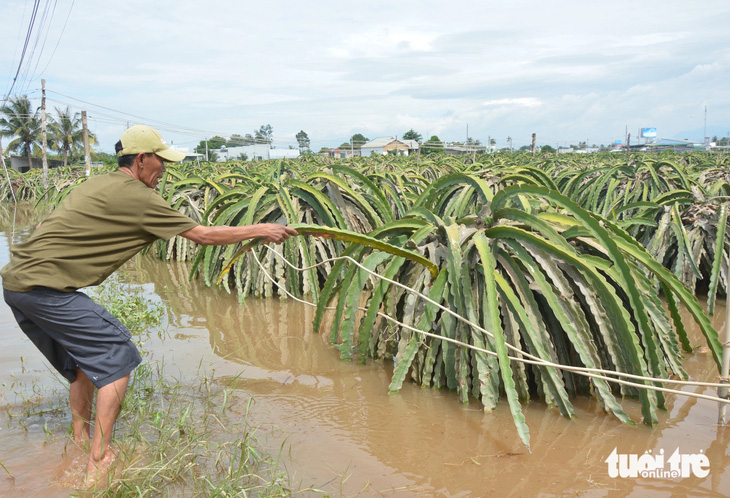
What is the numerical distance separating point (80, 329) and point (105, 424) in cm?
43

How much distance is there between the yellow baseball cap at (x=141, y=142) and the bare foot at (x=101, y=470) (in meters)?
1.32

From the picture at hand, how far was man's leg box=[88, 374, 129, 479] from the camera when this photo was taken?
236 cm

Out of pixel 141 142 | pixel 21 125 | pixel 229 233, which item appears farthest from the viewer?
pixel 21 125

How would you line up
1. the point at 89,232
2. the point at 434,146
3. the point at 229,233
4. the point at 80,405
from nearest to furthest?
the point at 89,232, the point at 229,233, the point at 80,405, the point at 434,146

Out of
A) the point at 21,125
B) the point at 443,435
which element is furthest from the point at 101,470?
the point at 21,125

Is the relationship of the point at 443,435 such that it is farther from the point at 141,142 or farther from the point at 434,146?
the point at 434,146

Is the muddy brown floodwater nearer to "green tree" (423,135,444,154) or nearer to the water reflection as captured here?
the water reflection

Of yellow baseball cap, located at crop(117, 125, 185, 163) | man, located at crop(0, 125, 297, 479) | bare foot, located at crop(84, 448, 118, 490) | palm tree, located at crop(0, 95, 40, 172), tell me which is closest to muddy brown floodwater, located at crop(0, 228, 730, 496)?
bare foot, located at crop(84, 448, 118, 490)

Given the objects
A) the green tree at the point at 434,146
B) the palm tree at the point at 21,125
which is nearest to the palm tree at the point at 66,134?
the palm tree at the point at 21,125

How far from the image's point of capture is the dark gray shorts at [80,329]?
91.3 inches

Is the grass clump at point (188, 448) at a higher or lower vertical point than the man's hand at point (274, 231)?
lower

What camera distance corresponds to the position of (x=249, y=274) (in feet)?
17.4

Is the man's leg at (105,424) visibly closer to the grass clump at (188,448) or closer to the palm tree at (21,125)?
the grass clump at (188,448)

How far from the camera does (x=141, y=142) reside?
8.01ft
